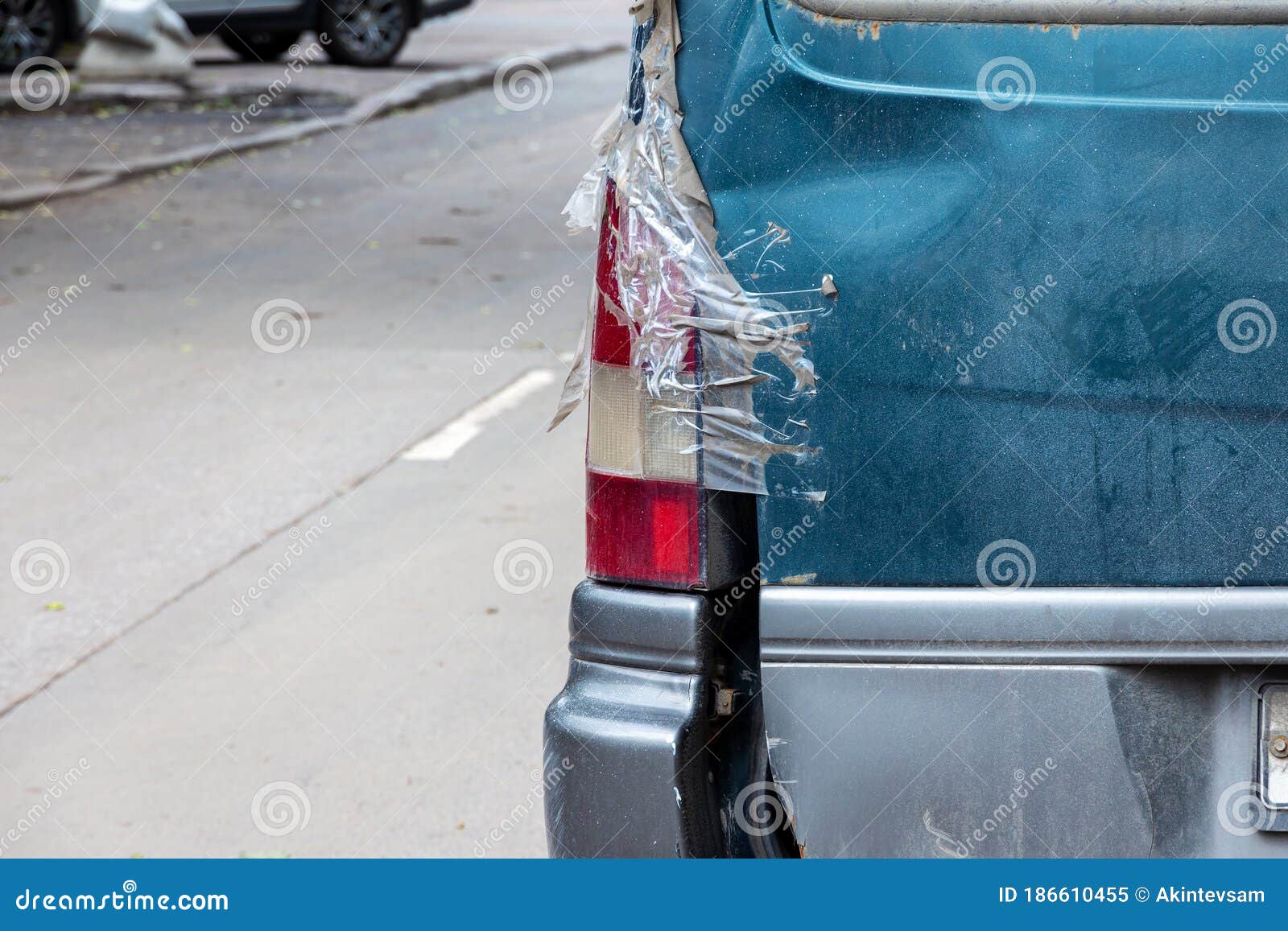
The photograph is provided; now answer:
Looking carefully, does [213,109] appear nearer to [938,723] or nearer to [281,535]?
[281,535]

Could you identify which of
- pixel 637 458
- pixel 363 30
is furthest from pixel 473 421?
pixel 363 30

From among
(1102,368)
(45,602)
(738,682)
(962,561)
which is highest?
(1102,368)

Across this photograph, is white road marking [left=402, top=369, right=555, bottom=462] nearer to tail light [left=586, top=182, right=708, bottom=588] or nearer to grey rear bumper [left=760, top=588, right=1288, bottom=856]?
tail light [left=586, top=182, right=708, bottom=588]

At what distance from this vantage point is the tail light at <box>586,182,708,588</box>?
2.24 m

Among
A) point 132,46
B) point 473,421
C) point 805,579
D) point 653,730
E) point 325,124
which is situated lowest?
point 473,421

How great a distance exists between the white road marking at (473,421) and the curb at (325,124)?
17.6 feet

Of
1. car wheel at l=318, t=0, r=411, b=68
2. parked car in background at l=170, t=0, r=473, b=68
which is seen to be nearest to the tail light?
parked car in background at l=170, t=0, r=473, b=68

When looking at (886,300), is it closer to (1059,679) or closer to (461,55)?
(1059,679)

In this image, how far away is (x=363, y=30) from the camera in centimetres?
1812

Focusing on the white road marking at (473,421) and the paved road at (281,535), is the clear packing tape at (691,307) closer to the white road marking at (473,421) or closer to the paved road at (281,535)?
the paved road at (281,535)

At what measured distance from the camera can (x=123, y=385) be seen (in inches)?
275

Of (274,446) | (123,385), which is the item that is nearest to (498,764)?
(274,446)

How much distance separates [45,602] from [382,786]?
1691 mm

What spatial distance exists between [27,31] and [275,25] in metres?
2.69
